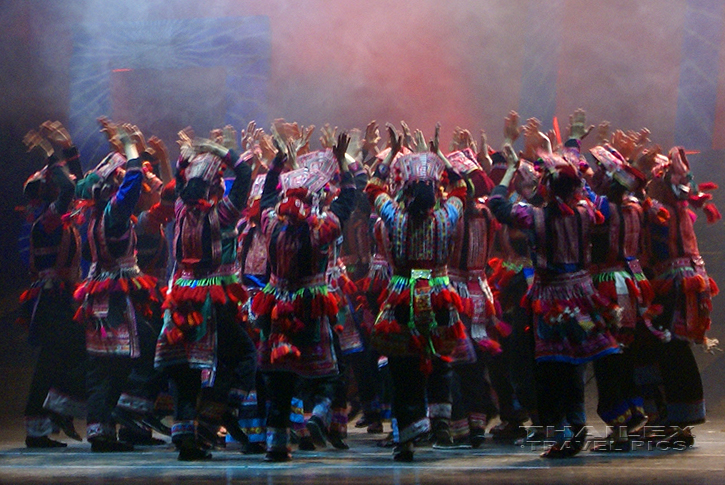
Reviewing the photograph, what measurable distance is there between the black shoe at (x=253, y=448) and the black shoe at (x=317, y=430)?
30 centimetres

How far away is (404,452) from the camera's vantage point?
206 inches

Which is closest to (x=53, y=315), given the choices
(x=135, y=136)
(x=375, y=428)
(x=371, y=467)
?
(x=135, y=136)

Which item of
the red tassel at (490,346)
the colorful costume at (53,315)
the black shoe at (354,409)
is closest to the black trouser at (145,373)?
the colorful costume at (53,315)

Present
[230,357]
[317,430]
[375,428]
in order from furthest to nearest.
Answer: [375,428] → [317,430] → [230,357]

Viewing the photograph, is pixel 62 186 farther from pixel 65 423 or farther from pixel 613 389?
pixel 613 389

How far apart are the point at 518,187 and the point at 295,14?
293 centimetres

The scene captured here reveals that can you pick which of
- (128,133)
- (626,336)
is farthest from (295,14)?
(626,336)

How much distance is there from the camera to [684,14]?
303 inches

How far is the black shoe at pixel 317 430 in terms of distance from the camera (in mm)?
5840

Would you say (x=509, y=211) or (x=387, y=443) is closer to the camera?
(x=509, y=211)

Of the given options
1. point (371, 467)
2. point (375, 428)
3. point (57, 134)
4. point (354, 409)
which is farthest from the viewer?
point (354, 409)

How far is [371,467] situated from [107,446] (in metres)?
1.71

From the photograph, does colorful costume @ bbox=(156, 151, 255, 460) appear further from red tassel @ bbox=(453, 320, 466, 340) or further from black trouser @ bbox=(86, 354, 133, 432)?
red tassel @ bbox=(453, 320, 466, 340)

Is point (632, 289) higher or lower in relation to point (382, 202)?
lower
